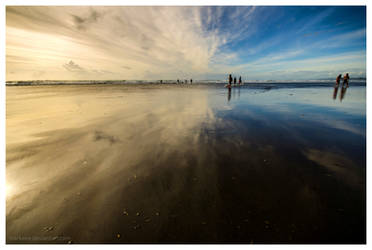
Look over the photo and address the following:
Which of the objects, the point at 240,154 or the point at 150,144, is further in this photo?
the point at 150,144

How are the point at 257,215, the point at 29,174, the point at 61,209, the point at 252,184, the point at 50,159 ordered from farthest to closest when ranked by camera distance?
1. the point at 50,159
2. the point at 29,174
3. the point at 252,184
4. the point at 61,209
5. the point at 257,215

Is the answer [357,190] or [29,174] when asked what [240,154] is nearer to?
[357,190]

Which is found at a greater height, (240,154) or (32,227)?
(240,154)

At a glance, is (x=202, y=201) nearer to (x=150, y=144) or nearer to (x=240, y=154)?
(x=240, y=154)

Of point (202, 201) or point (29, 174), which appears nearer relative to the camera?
point (202, 201)

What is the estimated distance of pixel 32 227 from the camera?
2.29m
